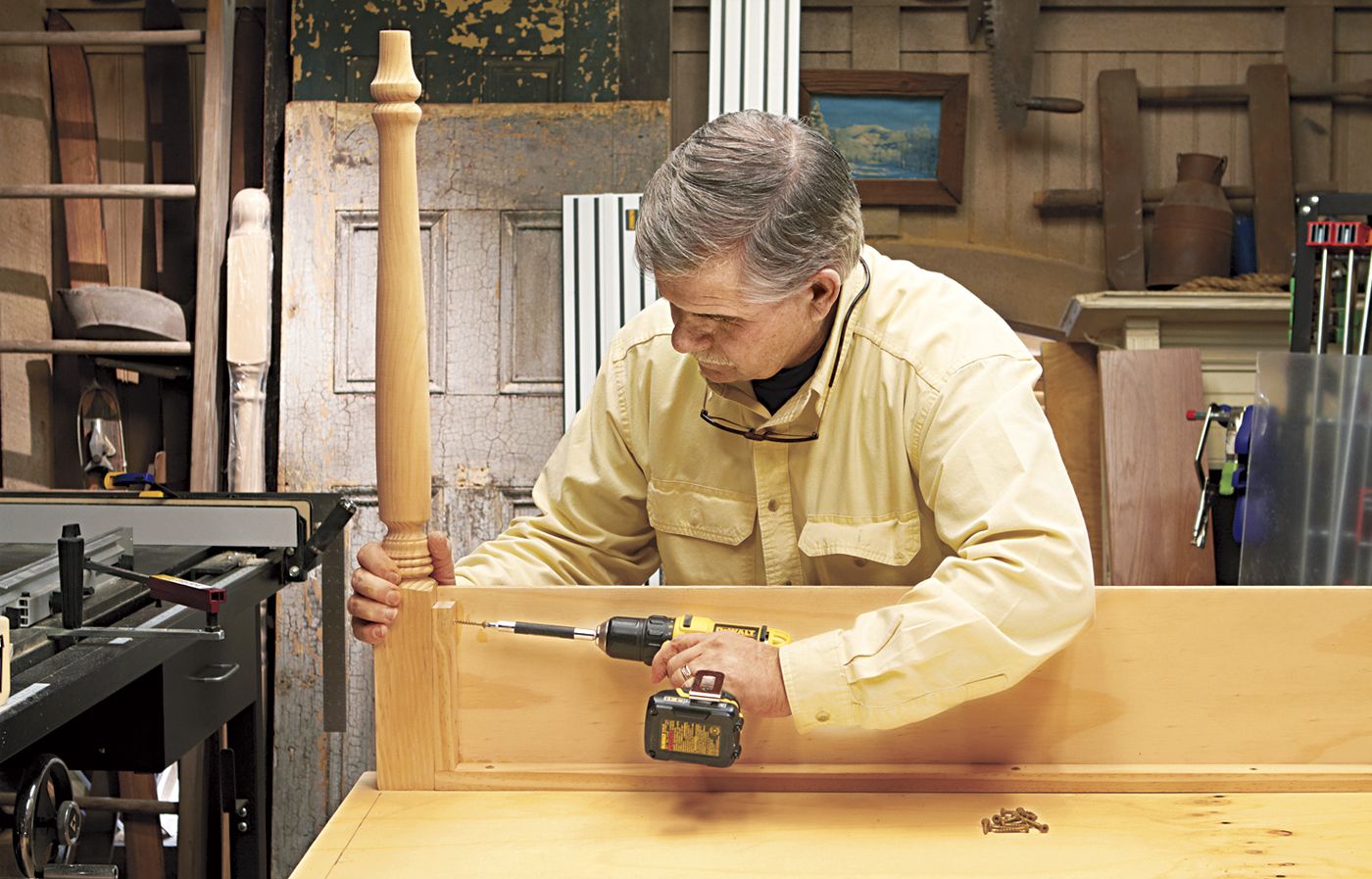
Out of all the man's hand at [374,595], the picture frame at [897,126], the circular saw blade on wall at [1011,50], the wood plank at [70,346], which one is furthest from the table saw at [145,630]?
the circular saw blade on wall at [1011,50]

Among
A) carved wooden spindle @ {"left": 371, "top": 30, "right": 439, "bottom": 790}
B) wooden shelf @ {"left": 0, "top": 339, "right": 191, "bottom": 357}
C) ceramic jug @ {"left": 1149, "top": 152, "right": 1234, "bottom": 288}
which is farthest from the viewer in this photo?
ceramic jug @ {"left": 1149, "top": 152, "right": 1234, "bottom": 288}

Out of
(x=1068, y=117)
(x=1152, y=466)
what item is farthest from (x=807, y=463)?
(x=1068, y=117)

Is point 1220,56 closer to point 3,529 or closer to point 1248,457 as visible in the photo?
point 1248,457

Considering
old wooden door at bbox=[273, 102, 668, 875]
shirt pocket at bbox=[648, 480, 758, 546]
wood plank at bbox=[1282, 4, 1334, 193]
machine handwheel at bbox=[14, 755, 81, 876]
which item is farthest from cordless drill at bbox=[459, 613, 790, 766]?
wood plank at bbox=[1282, 4, 1334, 193]

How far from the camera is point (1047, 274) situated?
379 cm

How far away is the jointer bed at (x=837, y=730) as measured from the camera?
1326 millimetres

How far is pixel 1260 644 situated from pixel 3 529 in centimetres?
177

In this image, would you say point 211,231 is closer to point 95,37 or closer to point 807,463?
point 95,37

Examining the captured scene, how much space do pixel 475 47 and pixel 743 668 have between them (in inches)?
97.6

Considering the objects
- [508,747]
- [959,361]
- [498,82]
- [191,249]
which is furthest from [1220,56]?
[508,747]

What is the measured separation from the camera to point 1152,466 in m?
3.50

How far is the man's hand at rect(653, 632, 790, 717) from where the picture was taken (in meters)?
1.26

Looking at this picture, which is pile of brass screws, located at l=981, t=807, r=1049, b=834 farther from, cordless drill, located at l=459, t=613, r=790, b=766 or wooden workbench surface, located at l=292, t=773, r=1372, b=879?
cordless drill, located at l=459, t=613, r=790, b=766

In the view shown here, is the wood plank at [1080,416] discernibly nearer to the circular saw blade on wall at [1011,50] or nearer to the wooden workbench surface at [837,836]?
the circular saw blade on wall at [1011,50]
